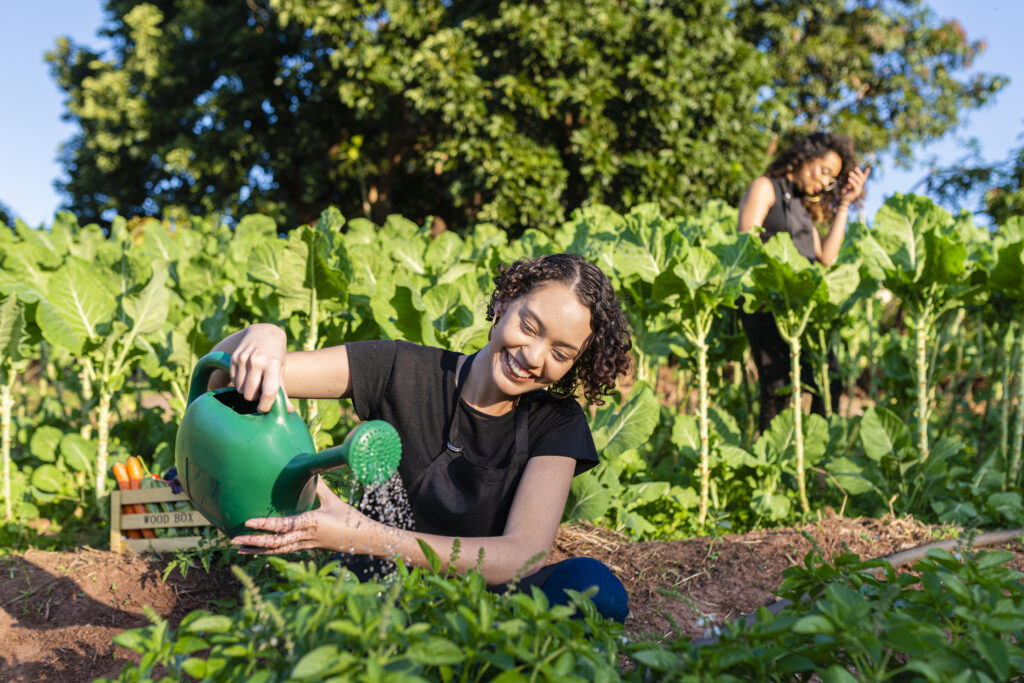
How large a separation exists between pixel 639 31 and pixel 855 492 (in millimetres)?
7353

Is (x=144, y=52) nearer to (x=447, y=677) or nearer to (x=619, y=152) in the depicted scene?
(x=619, y=152)

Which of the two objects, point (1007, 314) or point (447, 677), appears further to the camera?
point (1007, 314)

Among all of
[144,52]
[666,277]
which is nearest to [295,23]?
[144,52]

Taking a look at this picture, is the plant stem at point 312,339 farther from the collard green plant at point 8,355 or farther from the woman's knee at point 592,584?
the woman's knee at point 592,584

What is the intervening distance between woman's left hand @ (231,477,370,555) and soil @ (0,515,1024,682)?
933mm

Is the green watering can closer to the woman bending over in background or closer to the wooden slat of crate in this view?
the wooden slat of crate

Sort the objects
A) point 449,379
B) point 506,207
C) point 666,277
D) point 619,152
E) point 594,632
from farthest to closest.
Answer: point 619,152 < point 506,207 < point 666,277 < point 449,379 < point 594,632

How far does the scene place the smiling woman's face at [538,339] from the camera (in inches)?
62.0

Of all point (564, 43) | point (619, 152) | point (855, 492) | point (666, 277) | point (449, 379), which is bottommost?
point (855, 492)

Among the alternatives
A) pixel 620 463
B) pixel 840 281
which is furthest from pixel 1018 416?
pixel 620 463

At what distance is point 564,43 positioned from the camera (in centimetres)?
874

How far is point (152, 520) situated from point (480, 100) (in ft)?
24.3

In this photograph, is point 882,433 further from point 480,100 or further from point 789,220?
point 480,100

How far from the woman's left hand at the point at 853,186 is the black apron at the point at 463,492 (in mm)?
2544
